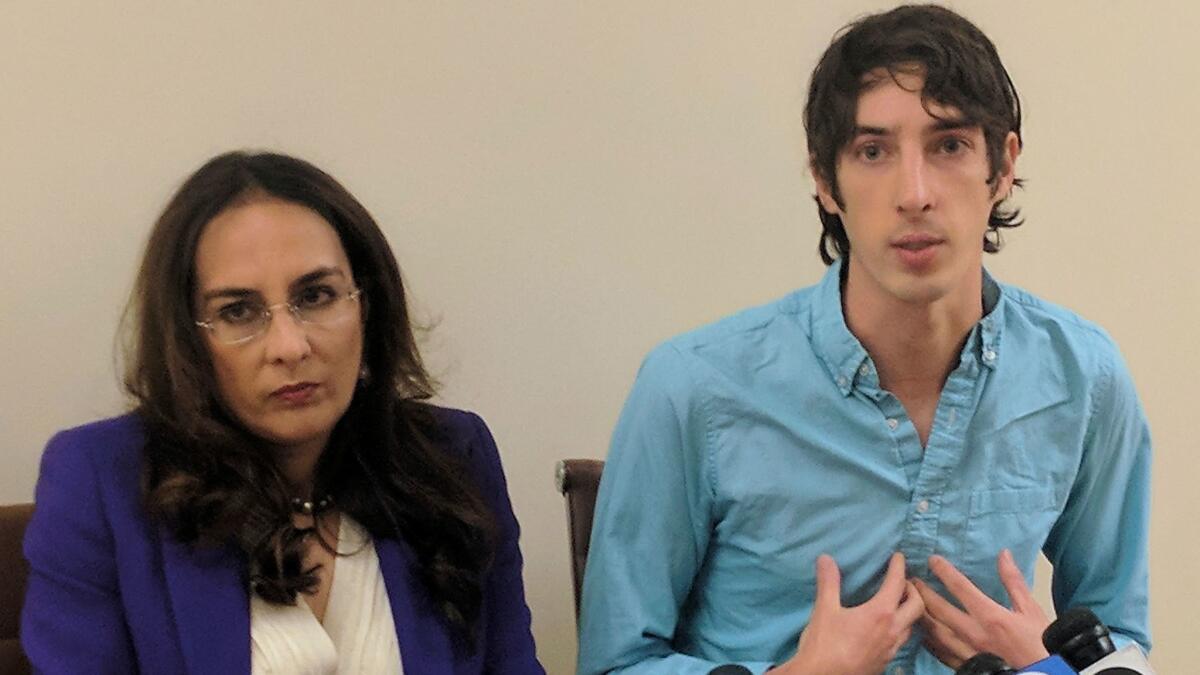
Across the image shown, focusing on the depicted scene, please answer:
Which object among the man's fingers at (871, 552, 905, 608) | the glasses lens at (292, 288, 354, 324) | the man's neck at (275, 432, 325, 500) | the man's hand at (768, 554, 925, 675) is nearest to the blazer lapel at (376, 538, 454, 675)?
the man's neck at (275, 432, 325, 500)

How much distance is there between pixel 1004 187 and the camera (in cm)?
131

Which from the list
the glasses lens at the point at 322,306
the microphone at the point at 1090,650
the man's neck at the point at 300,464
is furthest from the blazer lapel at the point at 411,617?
the microphone at the point at 1090,650

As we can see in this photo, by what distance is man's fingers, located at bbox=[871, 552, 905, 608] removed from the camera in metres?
1.24

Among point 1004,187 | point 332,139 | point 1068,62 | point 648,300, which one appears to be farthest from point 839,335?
point 1068,62

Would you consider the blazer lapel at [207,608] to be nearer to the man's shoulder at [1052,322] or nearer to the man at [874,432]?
the man at [874,432]

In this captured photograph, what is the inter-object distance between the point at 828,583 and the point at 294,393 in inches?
23.6

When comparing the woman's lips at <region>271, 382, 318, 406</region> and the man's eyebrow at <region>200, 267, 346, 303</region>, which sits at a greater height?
the man's eyebrow at <region>200, 267, 346, 303</region>

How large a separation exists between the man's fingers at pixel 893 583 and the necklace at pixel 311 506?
60 centimetres

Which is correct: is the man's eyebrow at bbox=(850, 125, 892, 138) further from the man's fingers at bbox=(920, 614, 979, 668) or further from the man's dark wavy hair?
the man's fingers at bbox=(920, 614, 979, 668)

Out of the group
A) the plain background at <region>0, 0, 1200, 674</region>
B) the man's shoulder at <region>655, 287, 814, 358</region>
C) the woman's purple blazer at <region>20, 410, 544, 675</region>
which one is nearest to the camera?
the woman's purple blazer at <region>20, 410, 544, 675</region>

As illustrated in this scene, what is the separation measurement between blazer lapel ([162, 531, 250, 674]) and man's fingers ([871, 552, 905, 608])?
2.14 feet

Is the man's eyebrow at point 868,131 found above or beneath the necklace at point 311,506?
above

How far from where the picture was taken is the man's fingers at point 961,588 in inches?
48.9

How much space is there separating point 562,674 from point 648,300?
58cm
